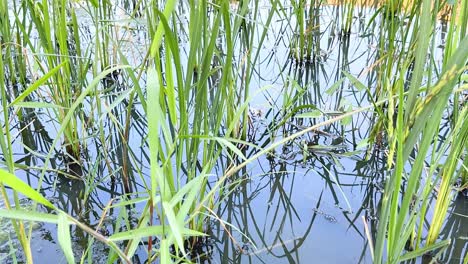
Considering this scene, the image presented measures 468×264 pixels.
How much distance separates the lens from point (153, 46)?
730 millimetres

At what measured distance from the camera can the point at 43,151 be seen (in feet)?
4.91

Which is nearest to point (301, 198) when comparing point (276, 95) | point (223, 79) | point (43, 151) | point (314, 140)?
point (314, 140)

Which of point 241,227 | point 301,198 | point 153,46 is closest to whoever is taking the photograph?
point 153,46

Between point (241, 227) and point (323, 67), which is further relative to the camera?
point (323, 67)

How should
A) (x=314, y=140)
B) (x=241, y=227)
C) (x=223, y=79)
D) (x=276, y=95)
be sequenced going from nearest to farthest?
(x=223, y=79)
(x=241, y=227)
(x=314, y=140)
(x=276, y=95)

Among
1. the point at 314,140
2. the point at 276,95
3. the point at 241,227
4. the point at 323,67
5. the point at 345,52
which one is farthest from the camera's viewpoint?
the point at 345,52

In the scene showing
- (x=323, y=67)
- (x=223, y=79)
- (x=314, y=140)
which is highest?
(x=223, y=79)

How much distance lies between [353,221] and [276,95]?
784mm

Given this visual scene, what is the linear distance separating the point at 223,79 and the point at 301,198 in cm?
47

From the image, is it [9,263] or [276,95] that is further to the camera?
[276,95]

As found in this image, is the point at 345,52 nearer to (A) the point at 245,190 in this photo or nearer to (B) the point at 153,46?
(A) the point at 245,190

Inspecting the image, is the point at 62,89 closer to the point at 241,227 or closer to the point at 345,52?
the point at 241,227

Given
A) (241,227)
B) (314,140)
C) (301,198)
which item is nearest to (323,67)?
(314,140)

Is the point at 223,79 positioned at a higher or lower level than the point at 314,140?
higher
